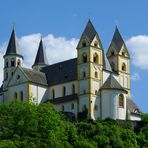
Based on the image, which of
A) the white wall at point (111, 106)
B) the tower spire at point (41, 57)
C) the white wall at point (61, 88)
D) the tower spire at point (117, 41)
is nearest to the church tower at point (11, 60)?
the tower spire at point (41, 57)

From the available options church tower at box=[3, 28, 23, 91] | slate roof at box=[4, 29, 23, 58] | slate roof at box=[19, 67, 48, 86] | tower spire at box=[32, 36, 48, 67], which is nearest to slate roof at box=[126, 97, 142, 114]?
slate roof at box=[19, 67, 48, 86]

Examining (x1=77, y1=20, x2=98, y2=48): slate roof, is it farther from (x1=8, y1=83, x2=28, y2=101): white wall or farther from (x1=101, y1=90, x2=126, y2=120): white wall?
(x1=8, y1=83, x2=28, y2=101): white wall

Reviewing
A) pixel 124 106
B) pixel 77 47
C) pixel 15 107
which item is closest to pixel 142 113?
pixel 124 106

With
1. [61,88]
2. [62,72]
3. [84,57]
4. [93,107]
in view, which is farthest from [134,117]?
[62,72]

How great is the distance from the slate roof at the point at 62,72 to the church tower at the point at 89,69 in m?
3.22

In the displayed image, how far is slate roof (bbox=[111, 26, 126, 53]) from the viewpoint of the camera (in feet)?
549

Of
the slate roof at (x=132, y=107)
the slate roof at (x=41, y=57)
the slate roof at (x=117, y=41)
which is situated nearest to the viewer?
the slate roof at (x=132, y=107)

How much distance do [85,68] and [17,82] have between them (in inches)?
581

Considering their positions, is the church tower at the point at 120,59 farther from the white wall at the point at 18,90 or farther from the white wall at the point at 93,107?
the white wall at the point at 18,90

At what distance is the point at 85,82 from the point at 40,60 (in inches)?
1006

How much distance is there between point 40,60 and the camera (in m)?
176

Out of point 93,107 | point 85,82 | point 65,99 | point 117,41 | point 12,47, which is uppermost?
point 117,41

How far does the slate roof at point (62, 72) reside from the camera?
158 meters

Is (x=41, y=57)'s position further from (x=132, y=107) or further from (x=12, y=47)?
(x=132, y=107)
